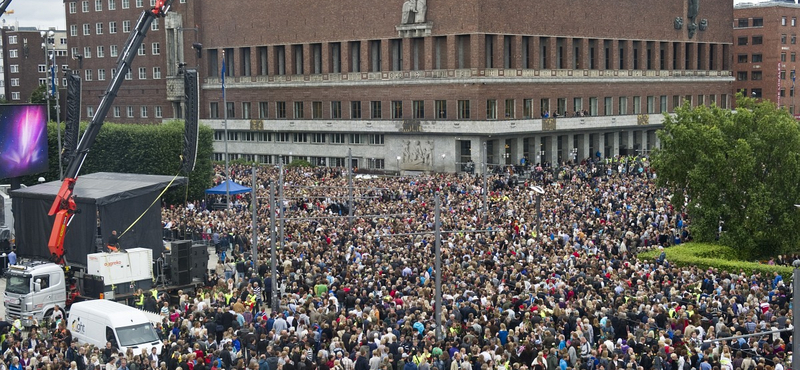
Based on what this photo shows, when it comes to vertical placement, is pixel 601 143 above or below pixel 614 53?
below

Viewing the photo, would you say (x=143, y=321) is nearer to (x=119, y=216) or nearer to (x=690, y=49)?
(x=119, y=216)

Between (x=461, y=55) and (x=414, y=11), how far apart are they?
5779 mm

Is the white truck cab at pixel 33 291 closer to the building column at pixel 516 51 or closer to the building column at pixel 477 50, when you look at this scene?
the building column at pixel 477 50

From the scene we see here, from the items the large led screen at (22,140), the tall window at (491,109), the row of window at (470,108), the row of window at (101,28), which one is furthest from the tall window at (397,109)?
the large led screen at (22,140)

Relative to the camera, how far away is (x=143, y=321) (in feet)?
98.4

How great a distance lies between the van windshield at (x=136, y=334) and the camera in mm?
29312

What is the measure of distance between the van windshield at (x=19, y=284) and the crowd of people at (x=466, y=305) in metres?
Result: 1.81

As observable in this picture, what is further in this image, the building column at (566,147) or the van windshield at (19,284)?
the building column at (566,147)

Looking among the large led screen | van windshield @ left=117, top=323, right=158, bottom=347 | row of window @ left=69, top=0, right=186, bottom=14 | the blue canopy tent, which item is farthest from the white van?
row of window @ left=69, top=0, right=186, bottom=14

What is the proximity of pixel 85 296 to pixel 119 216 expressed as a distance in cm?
640

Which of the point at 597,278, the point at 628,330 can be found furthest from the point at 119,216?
the point at 628,330

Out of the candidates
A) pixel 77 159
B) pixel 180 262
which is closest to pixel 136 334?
pixel 180 262

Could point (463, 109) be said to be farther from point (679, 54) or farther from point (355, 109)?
point (679, 54)

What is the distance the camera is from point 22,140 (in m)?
56.9
